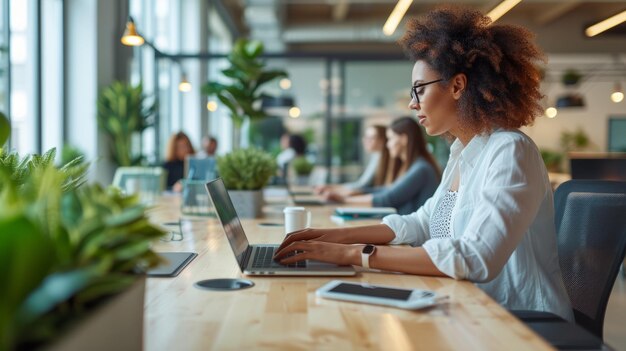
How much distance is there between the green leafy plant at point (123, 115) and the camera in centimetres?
626

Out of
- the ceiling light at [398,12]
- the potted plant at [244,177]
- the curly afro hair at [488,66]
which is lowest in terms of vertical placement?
the potted plant at [244,177]

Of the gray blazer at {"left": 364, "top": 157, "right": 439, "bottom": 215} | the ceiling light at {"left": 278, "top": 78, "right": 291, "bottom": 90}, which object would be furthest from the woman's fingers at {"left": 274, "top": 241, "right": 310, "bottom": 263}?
the ceiling light at {"left": 278, "top": 78, "right": 291, "bottom": 90}

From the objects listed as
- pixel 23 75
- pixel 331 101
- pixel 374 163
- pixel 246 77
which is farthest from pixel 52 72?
pixel 331 101

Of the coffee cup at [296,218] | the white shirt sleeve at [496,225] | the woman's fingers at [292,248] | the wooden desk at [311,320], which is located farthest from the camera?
the coffee cup at [296,218]

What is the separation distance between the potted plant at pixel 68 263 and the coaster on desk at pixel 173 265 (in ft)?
1.98

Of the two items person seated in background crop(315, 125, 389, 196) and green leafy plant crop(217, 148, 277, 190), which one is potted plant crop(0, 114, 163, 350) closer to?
green leafy plant crop(217, 148, 277, 190)

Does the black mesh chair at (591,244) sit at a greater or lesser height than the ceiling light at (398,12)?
lesser

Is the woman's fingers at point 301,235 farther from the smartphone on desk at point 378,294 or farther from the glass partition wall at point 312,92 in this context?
the glass partition wall at point 312,92

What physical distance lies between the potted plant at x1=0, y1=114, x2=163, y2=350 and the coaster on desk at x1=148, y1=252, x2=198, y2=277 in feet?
1.98

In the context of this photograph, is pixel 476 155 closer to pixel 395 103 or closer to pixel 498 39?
pixel 498 39

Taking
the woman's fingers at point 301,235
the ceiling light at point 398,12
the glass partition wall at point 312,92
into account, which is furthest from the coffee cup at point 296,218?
the glass partition wall at point 312,92

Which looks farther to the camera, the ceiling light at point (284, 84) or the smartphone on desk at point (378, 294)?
the ceiling light at point (284, 84)

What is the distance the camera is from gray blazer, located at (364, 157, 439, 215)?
4156mm

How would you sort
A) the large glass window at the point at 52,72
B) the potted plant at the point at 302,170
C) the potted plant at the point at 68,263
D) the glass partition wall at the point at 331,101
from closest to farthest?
the potted plant at the point at 68,263, the large glass window at the point at 52,72, the potted plant at the point at 302,170, the glass partition wall at the point at 331,101
